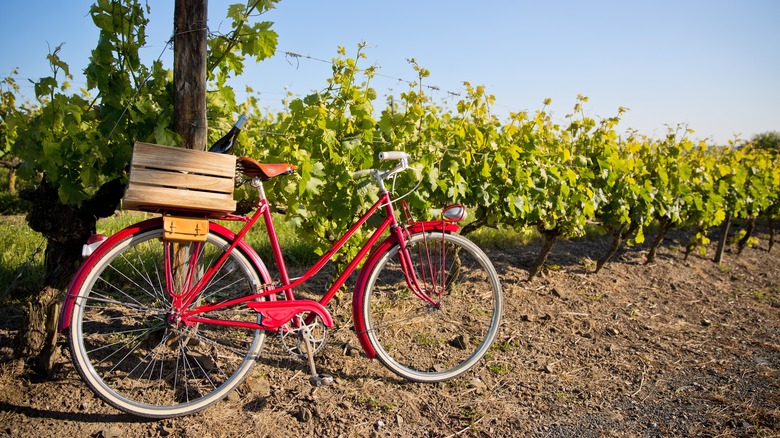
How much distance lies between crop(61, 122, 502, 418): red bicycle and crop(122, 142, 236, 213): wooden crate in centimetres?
11

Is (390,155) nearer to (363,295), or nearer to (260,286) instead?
(363,295)

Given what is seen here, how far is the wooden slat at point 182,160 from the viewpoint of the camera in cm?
220

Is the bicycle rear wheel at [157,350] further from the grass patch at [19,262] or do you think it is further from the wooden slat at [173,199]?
the grass patch at [19,262]

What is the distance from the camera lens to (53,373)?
2643 millimetres

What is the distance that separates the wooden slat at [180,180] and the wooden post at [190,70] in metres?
0.44

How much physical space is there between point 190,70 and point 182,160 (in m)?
0.55

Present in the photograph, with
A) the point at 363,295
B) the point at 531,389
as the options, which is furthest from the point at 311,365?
the point at 531,389

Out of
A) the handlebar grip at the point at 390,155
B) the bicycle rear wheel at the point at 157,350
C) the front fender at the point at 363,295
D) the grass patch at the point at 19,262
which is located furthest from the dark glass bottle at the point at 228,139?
the grass patch at the point at 19,262

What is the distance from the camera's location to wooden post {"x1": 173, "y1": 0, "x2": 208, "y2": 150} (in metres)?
2.52

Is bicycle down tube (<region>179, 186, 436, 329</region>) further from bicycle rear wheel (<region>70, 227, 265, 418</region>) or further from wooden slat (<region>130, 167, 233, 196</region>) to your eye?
wooden slat (<region>130, 167, 233, 196</region>)

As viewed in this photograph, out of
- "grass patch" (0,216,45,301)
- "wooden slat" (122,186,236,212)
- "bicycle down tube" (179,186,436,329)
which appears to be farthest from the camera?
"grass patch" (0,216,45,301)

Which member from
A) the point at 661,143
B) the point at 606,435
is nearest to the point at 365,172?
the point at 606,435

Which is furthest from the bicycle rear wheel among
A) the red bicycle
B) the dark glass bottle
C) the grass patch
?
the grass patch

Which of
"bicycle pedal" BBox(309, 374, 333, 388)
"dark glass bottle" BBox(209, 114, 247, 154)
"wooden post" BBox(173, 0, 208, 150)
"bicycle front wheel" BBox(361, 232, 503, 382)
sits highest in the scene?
"wooden post" BBox(173, 0, 208, 150)
